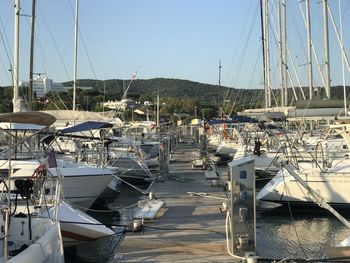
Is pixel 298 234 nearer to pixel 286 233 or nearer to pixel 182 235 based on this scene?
pixel 286 233

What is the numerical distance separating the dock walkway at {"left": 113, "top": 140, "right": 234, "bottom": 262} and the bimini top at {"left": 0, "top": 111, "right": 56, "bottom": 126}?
9.62ft

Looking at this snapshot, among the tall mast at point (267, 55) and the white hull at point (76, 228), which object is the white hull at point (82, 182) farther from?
the tall mast at point (267, 55)

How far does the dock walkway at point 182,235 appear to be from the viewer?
927cm

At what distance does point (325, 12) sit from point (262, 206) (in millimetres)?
12601

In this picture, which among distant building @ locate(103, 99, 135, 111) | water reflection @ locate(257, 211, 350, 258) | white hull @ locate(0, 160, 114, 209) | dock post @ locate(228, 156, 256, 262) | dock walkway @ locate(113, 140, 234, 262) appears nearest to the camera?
dock post @ locate(228, 156, 256, 262)

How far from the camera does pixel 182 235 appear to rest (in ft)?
36.0

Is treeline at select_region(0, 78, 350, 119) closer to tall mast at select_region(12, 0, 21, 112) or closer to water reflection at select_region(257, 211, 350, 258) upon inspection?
tall mast at select_region(12, 0, 21, 112)

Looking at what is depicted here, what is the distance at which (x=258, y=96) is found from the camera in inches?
2147

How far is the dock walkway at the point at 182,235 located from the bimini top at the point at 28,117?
2.93 m

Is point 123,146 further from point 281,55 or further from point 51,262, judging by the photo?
point 51,262

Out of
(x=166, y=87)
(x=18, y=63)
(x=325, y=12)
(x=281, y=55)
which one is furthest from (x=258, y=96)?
(x=166, y=87)

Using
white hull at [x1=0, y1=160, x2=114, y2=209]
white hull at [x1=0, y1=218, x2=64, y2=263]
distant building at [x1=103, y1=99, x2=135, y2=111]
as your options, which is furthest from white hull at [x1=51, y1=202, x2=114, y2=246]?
distant building at [x1=103, y1=99, x2=135, y2=111]

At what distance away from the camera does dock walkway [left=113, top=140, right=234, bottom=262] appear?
9.27 metres

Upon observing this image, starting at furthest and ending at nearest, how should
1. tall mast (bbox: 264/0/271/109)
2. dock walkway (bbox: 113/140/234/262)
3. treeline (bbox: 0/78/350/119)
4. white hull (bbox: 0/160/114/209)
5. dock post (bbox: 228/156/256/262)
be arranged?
treeline (bbox: 0/78/350/119)
tall mast (bbox: 264/0/271/109)
white hull (bbox: 0/160/114/209)
dock walkway (bbox: 113/140/234/262)
dock post (bbox: 228/156/256/262)
